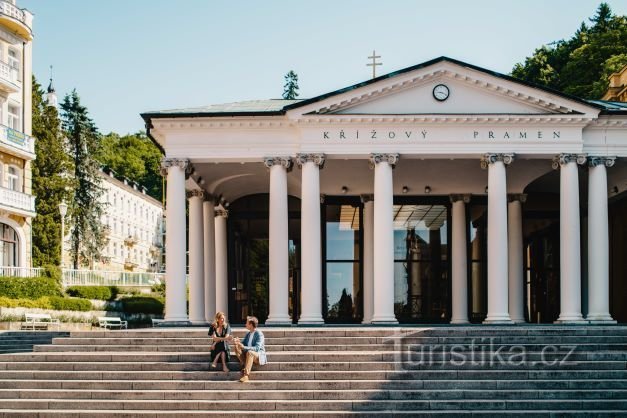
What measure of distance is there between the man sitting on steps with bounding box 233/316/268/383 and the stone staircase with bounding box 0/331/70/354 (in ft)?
36.0

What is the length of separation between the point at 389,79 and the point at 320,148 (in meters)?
3.09

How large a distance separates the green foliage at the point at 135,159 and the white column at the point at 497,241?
82.3 meters

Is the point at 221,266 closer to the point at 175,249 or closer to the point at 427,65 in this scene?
the point at 175,249

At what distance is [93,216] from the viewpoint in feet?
224

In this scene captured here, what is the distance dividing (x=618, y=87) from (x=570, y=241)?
27387 millimetres

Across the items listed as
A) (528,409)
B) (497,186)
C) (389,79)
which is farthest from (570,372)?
(389,79)

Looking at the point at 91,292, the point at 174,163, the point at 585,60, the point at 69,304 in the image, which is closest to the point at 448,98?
the point at 174,163

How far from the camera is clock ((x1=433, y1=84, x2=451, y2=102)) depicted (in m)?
31.7

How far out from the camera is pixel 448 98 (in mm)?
31734

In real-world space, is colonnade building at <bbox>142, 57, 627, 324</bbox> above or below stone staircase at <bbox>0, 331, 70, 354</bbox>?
above

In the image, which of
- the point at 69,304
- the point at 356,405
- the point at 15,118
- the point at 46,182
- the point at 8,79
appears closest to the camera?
the point at 356,405

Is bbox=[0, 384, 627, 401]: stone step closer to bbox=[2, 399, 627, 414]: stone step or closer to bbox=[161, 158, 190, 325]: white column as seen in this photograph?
bbox=[2, 399, 627, 414]: stone step

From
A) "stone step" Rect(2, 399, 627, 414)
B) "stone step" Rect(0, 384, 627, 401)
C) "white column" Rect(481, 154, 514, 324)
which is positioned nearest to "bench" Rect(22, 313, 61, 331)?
"stone step" Rect(2, 399, 627, 414)

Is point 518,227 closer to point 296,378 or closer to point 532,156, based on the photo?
point 532,156
